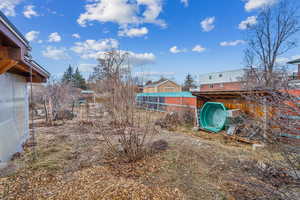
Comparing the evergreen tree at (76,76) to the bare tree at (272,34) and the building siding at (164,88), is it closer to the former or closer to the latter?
the building siding at (164,88)

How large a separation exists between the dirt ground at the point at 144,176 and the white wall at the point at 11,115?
0.31 meters

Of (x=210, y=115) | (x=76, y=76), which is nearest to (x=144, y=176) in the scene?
(x=210, y=115)

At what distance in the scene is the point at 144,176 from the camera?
274 cm

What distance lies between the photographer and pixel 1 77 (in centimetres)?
330

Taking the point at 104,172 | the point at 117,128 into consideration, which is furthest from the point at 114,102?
the point at 104,172

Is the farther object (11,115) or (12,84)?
(12,84)

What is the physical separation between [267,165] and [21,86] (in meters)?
6.95

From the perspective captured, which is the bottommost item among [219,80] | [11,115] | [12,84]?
[11,115]

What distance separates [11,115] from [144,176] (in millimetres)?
3717

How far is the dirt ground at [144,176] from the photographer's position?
88.1 inches

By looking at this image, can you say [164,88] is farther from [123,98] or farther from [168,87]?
[123,98]

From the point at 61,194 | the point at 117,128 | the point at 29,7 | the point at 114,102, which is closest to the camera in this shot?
the point at 61,194

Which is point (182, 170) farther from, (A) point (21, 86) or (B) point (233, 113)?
(A) point (21, 86)

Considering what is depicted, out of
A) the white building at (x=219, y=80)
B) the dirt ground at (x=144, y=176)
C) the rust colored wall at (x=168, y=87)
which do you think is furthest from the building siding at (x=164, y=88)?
the dirt ground at (x=144, y=176)
